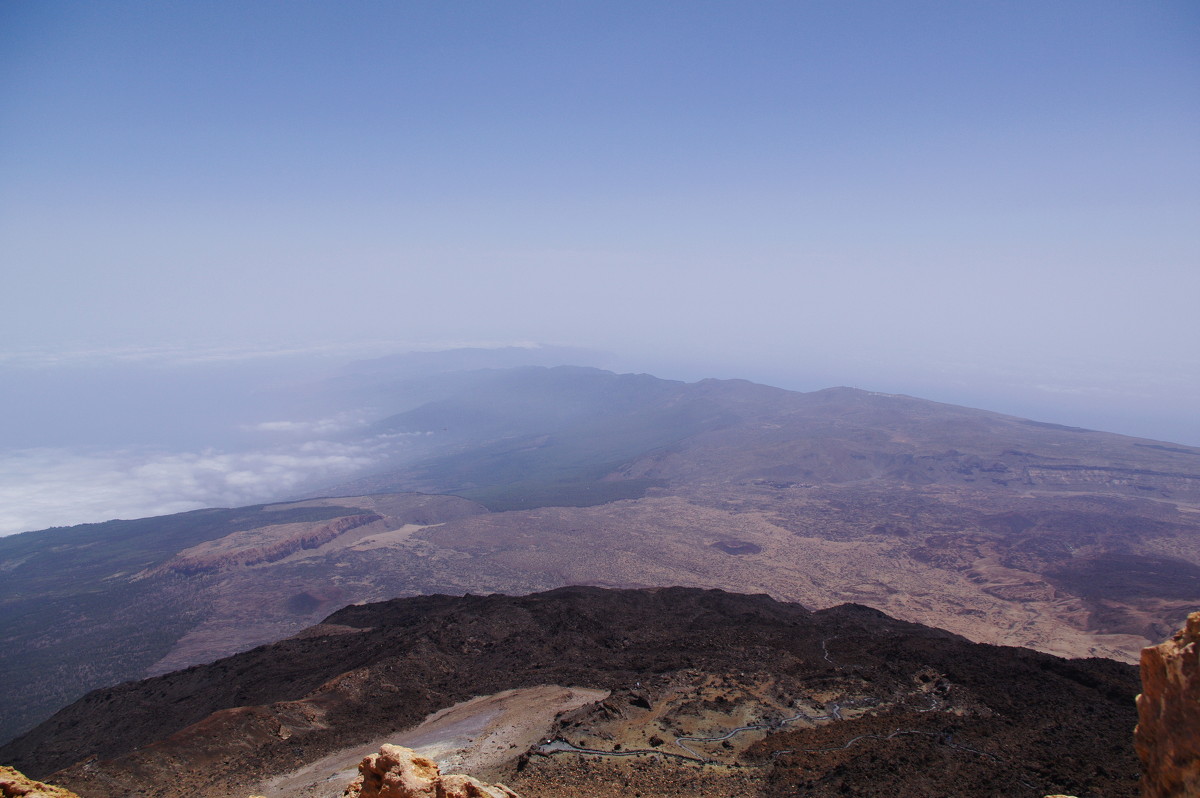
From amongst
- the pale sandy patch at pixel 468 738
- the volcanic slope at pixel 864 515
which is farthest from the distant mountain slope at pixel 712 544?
the pale sandy patch at pixel 468 738

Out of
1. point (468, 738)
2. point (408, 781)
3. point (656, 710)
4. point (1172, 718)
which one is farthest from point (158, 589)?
point (1172, 718)

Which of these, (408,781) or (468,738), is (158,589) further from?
(408,781)

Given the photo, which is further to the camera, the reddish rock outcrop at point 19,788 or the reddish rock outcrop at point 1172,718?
the reddish rock outcrop at point 19,788

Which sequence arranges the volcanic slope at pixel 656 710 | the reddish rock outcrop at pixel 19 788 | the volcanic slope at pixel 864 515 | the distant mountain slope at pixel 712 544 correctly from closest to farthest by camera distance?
the reddish rock outcrop at pixel 19 788 < the volcanic slope at pixel 656 710 < the distant mountain slope at pixel 712 544 < the volcanic slope at pixel 864 515

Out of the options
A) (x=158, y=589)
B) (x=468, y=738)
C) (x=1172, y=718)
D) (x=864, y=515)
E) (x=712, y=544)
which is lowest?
(x=158, y=589)

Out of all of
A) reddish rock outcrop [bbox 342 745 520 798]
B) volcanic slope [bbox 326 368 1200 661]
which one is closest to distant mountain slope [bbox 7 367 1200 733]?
volcanic slope [bbox 326 368 1200 661]

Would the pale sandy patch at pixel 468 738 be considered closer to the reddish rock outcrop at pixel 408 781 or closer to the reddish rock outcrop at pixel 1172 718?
the reddish rock outcrop at pixel 408 781
